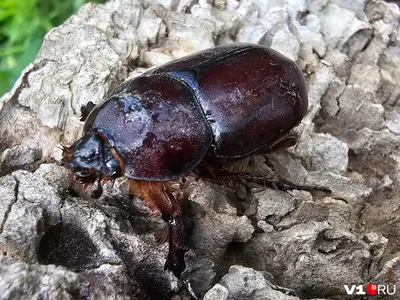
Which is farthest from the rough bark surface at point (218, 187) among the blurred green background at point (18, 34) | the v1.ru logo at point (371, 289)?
the blurred green background at point (18, 34)

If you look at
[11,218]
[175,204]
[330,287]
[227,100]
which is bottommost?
[330,287]

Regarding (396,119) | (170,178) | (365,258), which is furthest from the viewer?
(396,119)

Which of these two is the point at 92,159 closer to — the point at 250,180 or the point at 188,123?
the point at 188,123

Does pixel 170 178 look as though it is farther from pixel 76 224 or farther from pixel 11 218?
pixel 11 218

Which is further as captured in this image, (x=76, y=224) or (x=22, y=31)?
(x=22, y=31)

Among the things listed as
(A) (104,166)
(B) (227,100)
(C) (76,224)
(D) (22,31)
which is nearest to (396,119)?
(B) (227,100)

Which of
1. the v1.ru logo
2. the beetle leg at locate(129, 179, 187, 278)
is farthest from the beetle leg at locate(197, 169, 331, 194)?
the v1.ru logo

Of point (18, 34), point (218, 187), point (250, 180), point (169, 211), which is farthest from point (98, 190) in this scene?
point (18, 34)
